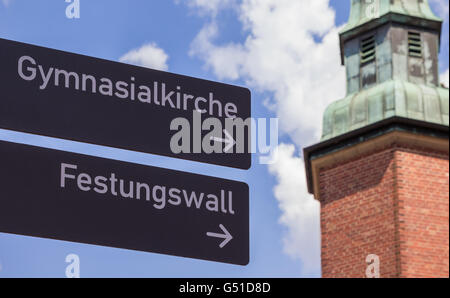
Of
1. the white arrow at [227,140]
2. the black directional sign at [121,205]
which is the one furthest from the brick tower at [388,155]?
the black directional sign at [121,205]

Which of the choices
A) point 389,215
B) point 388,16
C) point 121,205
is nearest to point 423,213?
point 389,215

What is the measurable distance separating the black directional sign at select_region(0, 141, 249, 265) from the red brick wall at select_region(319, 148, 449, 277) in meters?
12.9

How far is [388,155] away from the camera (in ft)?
61.9

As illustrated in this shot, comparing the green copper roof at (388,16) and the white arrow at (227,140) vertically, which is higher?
the green copper roof at (388,16)

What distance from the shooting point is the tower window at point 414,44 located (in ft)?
66.9

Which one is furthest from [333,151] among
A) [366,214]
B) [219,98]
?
[219,98]

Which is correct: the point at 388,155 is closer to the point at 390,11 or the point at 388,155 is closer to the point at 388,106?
the point at 388,106

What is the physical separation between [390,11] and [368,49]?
94cm

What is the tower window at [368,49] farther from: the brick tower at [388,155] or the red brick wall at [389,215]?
the red brick wall at [389,215]

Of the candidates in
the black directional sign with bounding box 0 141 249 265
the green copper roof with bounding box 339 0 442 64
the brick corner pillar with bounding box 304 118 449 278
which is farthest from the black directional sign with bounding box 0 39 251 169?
the green copper roof with bounding box 339 0 442 64

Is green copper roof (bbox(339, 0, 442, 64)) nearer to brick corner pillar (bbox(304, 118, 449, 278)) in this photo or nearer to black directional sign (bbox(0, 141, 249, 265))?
brick corner pillar (bbox(304, 118, 449, 278))

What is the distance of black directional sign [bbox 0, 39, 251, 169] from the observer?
16.2 ft

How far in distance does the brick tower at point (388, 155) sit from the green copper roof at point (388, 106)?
2cm

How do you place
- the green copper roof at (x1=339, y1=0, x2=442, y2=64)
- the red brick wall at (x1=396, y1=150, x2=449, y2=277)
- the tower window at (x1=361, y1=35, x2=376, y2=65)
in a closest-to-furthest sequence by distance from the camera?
the red brick wall at (x1=396, y1=150, x2=449, y2=277)
the green copper roof at (x1=339, y1=0, x2=442, y2=64)
the tower window at (x1=361, y1=35, x2=376, y2=65)
